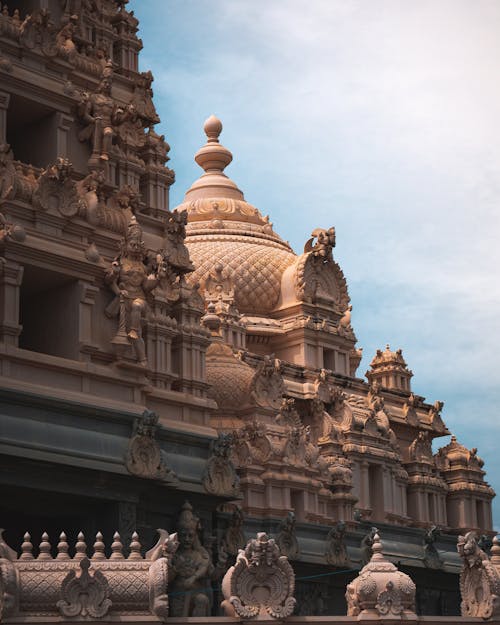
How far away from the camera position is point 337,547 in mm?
42000

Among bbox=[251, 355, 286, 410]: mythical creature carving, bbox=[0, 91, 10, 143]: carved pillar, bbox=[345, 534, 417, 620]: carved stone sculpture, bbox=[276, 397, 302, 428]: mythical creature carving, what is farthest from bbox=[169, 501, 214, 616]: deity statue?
bbox=[276, 397, 302, 428]: mythical creature carving

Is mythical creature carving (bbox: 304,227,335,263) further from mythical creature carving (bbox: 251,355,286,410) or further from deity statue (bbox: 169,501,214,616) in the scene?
deity statue (bbox: 169,501,214,616)

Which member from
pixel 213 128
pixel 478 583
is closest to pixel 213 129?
pixel 213 128

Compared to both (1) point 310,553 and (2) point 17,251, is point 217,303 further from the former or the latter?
(2) point 17,251

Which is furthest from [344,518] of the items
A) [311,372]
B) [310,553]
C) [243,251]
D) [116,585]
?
[116,585]

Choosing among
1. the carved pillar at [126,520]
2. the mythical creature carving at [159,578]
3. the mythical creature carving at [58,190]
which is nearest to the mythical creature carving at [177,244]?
the mythical creature carving at [58,190]

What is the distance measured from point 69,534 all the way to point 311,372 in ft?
79.3

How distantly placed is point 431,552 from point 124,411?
21.6 meters

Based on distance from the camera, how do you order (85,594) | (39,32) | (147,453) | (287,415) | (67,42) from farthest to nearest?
(287,415) → (67,42) → (39,32) → (147,453) → (85,594)

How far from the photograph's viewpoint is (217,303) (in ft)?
167

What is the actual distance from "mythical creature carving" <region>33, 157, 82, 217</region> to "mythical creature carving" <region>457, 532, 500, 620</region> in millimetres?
11389

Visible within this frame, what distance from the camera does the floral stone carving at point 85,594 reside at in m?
21.5

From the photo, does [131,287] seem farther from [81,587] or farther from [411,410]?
[411,410]

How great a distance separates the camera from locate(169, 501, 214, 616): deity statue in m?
27.8
